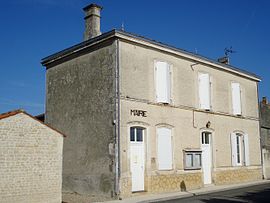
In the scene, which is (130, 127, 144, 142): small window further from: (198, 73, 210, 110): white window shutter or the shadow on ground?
(198, 73, 210, 110): white window shutter

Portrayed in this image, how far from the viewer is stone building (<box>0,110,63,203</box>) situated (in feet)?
A: 33.0

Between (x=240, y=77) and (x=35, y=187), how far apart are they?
1309 centimetres

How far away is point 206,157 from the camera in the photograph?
16.2 m

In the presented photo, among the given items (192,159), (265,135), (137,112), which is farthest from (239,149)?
(137,112)

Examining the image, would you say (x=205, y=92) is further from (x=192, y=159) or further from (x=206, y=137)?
(x=192, y=159)

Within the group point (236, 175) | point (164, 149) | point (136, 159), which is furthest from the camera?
point (236, 175)

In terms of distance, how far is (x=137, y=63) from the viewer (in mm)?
13555

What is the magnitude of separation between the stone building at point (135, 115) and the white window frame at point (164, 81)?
0.13ft

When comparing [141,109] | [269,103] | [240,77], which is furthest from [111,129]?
[269,103]

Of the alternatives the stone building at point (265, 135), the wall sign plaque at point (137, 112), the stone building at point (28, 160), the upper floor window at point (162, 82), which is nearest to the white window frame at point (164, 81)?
the upper floor window at point (162, 82)

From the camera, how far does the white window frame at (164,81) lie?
14258 millimetres

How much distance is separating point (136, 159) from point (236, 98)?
8.29 metres

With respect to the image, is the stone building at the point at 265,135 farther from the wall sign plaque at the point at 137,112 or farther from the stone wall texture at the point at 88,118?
the stone wall texture at the point at 88,118

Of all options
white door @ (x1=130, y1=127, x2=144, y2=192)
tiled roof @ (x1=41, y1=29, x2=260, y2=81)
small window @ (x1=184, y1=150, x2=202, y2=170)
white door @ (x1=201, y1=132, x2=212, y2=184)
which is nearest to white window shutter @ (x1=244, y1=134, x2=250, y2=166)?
white door @ (x1=201, y1=132, x2=212, y2=184)
